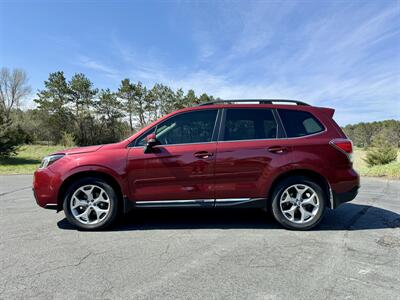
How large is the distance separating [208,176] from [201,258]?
4.03 ft

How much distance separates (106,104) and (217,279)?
47360 mm

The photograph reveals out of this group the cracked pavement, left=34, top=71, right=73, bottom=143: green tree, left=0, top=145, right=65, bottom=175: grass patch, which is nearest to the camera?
the cracked pavement

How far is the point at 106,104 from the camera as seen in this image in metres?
46.4

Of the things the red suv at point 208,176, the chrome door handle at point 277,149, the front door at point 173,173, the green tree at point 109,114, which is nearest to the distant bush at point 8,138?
the red suv at point 208,176

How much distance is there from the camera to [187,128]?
13.8 feet

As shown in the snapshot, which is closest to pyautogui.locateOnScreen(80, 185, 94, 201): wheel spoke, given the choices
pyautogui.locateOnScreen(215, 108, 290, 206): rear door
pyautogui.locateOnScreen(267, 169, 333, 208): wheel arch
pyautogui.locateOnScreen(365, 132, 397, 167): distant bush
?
pyautogui.locateOnScreen(215, 108, 290, 206): rear door

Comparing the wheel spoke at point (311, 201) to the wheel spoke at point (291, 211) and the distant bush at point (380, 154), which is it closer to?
the wheel spoke at point (291, 211)

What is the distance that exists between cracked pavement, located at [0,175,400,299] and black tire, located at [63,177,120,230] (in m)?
0.12

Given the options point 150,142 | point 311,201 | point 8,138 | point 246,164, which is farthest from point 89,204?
point 8,138

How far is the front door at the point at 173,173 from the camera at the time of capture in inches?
158

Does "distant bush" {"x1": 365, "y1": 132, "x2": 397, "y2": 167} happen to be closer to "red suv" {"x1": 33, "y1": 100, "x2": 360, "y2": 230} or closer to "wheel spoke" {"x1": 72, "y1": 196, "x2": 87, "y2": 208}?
"red suv" {"x1": 33, "y1": 100, "x2": 360, "y2": 230}

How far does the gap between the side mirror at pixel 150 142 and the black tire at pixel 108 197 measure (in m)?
0.78

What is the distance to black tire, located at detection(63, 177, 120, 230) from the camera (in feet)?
13.2

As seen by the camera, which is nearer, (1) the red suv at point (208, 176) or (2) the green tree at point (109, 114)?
(1) the red suv at point (208, 176)
